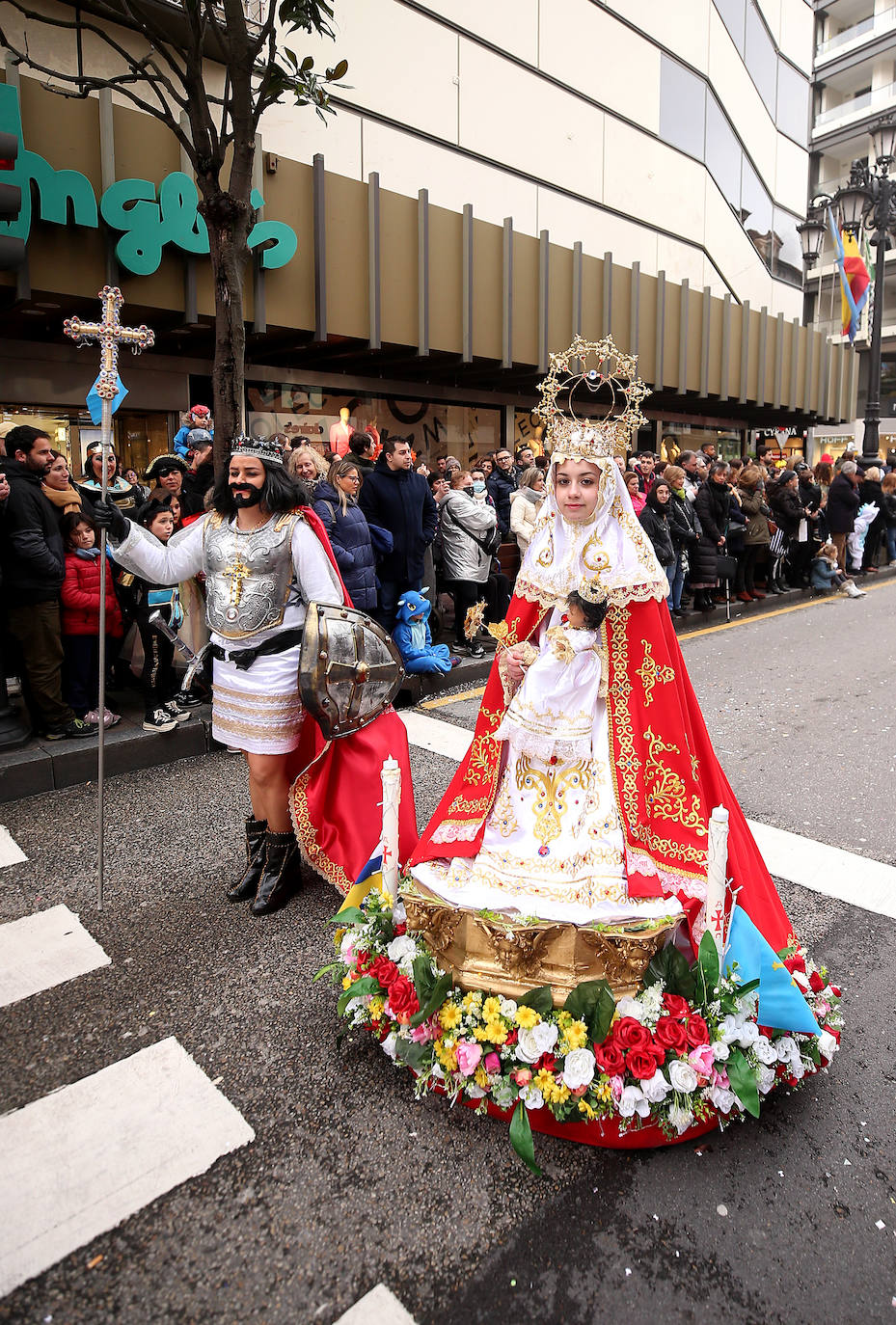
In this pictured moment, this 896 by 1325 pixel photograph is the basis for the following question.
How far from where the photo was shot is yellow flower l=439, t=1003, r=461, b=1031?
2592 millimetres

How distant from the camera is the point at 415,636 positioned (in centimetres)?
768

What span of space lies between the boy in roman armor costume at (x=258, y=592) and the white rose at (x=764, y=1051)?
2.13 metres

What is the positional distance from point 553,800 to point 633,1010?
0.74 m

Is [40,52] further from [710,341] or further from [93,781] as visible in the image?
[710,341]

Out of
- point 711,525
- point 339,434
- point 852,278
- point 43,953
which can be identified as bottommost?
point 43,953

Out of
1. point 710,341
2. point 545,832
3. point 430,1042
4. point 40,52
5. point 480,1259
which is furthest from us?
point 710,341

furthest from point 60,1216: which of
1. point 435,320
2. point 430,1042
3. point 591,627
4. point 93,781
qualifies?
point 435,320

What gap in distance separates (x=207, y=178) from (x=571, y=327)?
907 cm

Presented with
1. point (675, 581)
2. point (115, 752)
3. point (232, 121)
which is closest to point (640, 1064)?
point (115, 752)

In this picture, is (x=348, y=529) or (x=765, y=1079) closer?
(x=765, y=1079)

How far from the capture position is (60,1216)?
2.23m

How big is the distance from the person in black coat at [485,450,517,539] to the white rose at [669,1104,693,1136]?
7.79 metres

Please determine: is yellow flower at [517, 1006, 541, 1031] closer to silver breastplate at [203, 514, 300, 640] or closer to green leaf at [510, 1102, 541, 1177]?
green leaf at [510, 1102, 541, 1177]

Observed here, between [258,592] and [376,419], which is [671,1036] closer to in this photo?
[258,592]
